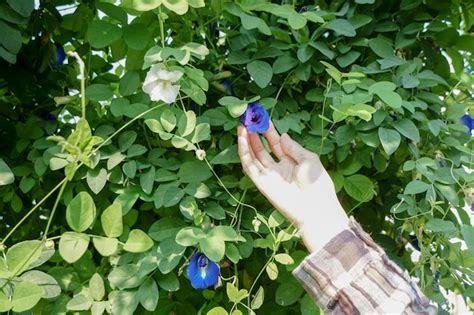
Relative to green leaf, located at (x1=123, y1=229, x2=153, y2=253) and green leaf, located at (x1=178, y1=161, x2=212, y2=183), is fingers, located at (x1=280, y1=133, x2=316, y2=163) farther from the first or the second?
green leaf, located at (x1=123, y1=229, x2=153, y2=253)

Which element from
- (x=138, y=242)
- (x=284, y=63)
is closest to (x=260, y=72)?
(x=284, y=63)

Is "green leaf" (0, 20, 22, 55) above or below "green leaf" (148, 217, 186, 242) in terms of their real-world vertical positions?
above

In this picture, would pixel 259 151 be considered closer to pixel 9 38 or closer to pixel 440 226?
pixel 440 226

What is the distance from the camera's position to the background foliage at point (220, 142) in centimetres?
103

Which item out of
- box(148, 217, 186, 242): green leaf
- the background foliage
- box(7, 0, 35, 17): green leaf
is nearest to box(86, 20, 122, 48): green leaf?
the background foliage

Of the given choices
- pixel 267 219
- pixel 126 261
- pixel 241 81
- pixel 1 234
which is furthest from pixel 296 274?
pixel 1 234

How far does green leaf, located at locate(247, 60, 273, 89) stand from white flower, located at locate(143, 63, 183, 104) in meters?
0.16

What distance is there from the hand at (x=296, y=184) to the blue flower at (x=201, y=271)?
0.46 ft

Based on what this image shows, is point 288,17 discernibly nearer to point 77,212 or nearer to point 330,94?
point 330,94

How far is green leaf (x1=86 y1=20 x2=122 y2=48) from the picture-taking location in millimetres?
1124

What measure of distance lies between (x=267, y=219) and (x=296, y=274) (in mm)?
172

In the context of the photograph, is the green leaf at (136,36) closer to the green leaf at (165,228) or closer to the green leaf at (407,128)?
the green leaf at (165,228)

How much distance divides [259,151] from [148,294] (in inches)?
11.5

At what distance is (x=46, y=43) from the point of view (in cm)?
134
